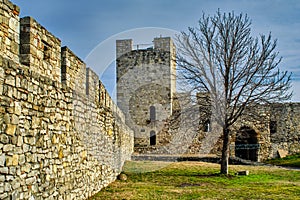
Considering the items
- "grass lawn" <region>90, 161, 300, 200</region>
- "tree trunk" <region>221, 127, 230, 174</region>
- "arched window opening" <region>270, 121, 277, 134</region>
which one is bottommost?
"grass lawn" <region>90, 161, 300, 200</region>

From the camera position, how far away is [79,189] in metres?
7.23

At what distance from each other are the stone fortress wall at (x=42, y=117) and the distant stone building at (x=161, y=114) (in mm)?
14263

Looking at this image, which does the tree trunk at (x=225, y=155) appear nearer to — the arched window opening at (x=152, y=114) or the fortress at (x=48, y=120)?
the fortress at (x=48, y=120)

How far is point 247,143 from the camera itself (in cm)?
2414

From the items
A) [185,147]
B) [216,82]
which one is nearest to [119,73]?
[185,147]

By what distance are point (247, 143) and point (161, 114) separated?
6.30 m

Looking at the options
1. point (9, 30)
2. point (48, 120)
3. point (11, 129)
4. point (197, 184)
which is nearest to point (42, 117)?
point (48, 120)

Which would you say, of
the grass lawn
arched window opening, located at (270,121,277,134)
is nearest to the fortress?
→ the grass lawn

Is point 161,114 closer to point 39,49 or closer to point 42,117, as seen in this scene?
point 39,49

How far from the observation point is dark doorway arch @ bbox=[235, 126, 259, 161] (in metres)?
23.2

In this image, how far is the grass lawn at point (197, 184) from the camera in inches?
332

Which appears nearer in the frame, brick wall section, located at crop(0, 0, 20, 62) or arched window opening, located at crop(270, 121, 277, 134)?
brick wall section, located at crop(0, 0, 20, 62)

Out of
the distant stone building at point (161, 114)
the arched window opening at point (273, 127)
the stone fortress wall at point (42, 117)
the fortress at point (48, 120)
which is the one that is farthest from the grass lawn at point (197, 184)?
the arched window opening at point (273, 127)

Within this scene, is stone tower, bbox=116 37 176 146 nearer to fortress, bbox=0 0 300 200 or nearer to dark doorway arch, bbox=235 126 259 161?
dark doorway arch, bbox=235 126 259 161
